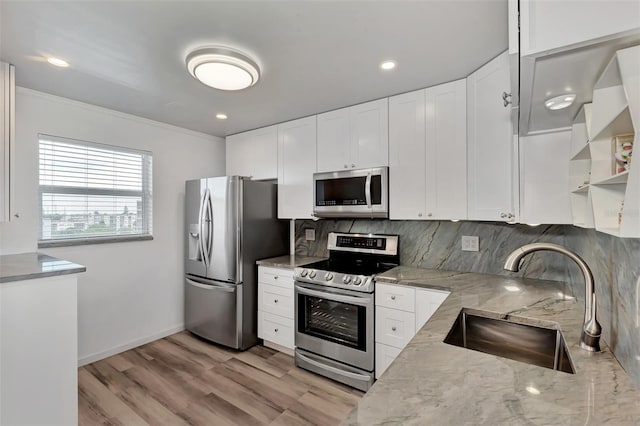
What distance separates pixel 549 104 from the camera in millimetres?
1183

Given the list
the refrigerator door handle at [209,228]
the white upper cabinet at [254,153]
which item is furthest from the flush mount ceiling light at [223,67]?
the refrigerator door handle at [209,228]

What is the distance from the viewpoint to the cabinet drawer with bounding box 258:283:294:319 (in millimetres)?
2811

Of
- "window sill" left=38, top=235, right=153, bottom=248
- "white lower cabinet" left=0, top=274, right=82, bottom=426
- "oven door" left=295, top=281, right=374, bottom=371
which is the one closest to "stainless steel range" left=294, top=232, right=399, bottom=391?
"oven door" left=295, top=281, right=374, bottom=371

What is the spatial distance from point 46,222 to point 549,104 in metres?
3.58

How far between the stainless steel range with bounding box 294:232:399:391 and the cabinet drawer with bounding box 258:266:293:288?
0.14m

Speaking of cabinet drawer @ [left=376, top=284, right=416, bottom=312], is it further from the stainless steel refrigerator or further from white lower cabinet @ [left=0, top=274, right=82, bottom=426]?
white lower cabinet @ [left=0, top=274, right=82, bottom=426]

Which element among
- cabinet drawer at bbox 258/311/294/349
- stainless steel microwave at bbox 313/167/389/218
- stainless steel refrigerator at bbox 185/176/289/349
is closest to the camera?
stainless steel microwave at bbox 313/167/389/218

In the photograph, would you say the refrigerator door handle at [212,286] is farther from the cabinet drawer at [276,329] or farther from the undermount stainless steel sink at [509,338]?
the undermount stainless steel sink at [509,338]

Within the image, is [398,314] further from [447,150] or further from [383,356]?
[447,150]

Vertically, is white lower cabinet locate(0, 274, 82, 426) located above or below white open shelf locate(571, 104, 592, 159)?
below

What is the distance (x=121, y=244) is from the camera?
115 inches

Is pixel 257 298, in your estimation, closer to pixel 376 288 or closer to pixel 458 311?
pixel 376 288

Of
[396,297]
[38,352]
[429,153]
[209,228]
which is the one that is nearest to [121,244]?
[209,228]

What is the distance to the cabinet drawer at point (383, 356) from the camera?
2.21 m
